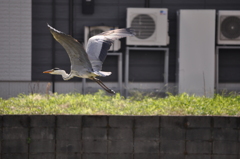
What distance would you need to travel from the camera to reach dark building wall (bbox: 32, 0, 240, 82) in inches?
450

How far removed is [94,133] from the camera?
5.72 meters

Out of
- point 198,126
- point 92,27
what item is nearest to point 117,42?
point 92,27

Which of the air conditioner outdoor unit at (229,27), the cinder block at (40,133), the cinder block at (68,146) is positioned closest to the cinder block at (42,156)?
the cinder block at (68,146)

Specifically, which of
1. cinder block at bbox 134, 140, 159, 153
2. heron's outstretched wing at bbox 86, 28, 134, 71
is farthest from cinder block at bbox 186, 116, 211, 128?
heron's outstretched wing at bbox 86, 28, 134, 71

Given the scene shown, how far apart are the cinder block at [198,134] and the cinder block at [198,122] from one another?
2.1 inches

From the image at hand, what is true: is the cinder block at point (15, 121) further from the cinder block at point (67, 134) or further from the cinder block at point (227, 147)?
the cinder block at point (227, 147)

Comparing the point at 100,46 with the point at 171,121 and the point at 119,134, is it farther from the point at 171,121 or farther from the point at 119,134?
the point at 171,121

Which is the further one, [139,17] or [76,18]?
[76,18]

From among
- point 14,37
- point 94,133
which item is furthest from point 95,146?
point 14,37

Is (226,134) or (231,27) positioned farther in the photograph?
(231,27)

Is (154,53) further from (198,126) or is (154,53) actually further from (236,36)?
(198,126)

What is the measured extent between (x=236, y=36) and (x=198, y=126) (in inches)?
230

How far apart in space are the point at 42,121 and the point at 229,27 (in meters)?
6.80

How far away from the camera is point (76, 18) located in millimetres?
11461
